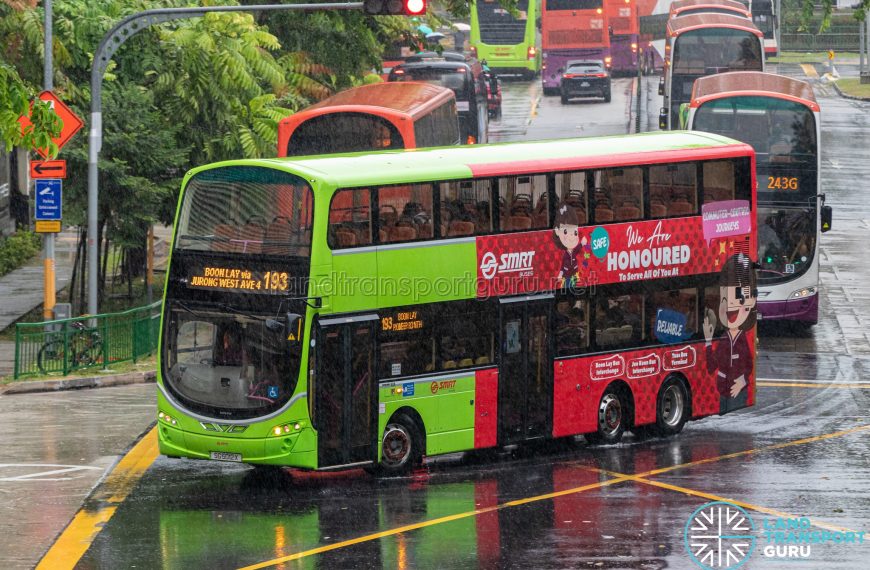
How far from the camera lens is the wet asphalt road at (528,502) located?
15055 millimetres

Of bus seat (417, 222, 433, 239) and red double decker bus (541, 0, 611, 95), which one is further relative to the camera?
red double decker bus (541, 0, 611, 95)

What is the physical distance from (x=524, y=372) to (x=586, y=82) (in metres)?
43.6

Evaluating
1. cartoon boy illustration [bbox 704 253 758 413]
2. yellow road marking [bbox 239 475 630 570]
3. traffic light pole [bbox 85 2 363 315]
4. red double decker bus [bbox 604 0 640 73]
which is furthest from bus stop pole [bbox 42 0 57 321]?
red double decker bus [bbox 604 0 640 73]

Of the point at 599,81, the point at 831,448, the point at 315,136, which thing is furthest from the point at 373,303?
the point at 599,81

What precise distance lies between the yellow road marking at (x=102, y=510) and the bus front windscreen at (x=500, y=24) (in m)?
47.3

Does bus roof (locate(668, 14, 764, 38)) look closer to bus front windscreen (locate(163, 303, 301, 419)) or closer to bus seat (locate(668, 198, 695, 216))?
bus seat (locate(668, 198, 695, 216))

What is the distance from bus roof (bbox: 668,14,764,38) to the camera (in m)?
51.1

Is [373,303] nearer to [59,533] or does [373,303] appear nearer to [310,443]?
[310,443]

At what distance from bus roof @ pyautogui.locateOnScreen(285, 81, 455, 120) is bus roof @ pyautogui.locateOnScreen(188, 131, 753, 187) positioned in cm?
811

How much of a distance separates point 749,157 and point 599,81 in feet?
132

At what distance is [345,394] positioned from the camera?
18453mm

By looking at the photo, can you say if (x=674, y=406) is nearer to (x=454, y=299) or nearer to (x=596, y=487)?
(x=596, y=487)

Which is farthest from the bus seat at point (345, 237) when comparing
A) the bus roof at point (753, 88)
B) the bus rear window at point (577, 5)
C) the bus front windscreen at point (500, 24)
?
the bus front windscreen at point (500, 24)

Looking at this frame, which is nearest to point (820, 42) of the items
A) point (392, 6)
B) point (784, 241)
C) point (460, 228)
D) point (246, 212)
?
point (784, 241)
